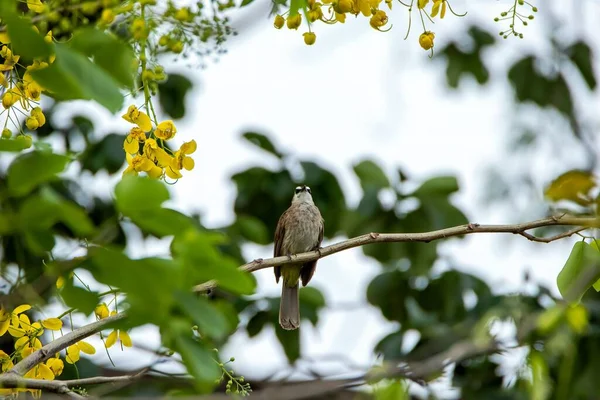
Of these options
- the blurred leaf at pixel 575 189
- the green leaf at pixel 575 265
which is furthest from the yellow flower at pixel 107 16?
the green leaf at pixel 575 265

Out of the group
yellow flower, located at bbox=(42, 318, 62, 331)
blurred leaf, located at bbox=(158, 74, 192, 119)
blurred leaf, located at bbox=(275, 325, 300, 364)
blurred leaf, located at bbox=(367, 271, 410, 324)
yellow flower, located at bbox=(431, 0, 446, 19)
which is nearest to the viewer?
yellow flower, located at bbox=(42, 318, 62, 331)

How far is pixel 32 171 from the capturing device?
1665mm

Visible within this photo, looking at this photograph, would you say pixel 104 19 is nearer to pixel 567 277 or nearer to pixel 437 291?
pixel 567 277

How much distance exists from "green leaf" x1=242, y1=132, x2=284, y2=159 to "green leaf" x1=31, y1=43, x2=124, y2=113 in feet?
15.8

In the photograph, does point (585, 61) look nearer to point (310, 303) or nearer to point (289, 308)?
point (310, 303)

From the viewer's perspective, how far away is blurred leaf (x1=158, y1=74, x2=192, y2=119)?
6.36 metres

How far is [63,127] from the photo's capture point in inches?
230

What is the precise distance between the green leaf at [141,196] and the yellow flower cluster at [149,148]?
0.99 metres

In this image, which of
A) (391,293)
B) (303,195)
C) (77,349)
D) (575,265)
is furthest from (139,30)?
(391,293)

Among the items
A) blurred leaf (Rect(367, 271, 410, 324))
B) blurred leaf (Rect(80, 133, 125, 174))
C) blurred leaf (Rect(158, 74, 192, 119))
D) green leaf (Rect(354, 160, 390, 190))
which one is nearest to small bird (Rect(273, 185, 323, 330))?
green leaf (Rect(354, 160, 390, 190))

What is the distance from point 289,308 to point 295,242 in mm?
547

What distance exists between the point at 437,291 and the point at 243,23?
4.19 metres

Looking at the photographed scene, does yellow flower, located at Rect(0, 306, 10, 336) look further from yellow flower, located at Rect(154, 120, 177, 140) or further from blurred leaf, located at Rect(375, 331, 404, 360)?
blurred leaf, located at Rect(375, 331, 404, 360)

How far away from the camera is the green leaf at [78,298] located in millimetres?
1812
